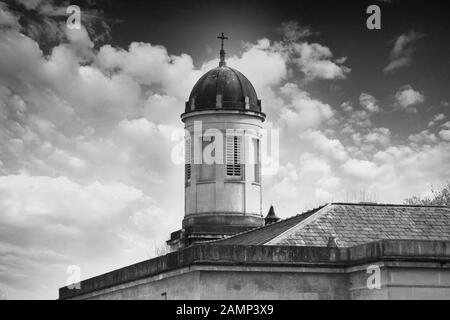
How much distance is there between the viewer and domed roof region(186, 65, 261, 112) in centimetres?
5009

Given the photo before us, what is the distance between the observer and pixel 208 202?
161ft

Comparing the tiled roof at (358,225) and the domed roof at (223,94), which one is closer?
the tiled roof at (358,225)

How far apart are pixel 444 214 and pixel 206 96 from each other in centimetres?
1526

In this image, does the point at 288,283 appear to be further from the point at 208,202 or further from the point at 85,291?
Result: the point at 208,202

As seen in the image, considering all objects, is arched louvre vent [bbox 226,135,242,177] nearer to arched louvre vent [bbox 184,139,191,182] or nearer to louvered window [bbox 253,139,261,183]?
louvered window [bbox 253,139,261,183]

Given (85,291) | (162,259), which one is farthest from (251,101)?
(162,259)

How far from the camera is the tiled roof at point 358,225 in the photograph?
35.3 m

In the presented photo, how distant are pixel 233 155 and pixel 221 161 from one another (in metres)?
0.66

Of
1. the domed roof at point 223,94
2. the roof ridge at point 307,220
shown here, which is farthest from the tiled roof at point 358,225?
the domed roof at point 223,94

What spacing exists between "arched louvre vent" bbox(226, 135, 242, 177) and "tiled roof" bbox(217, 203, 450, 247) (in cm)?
970

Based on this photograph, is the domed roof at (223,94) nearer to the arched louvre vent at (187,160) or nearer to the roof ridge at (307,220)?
the arched louvre vent at (187,160)

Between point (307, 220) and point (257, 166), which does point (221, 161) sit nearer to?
point (257, 166)
